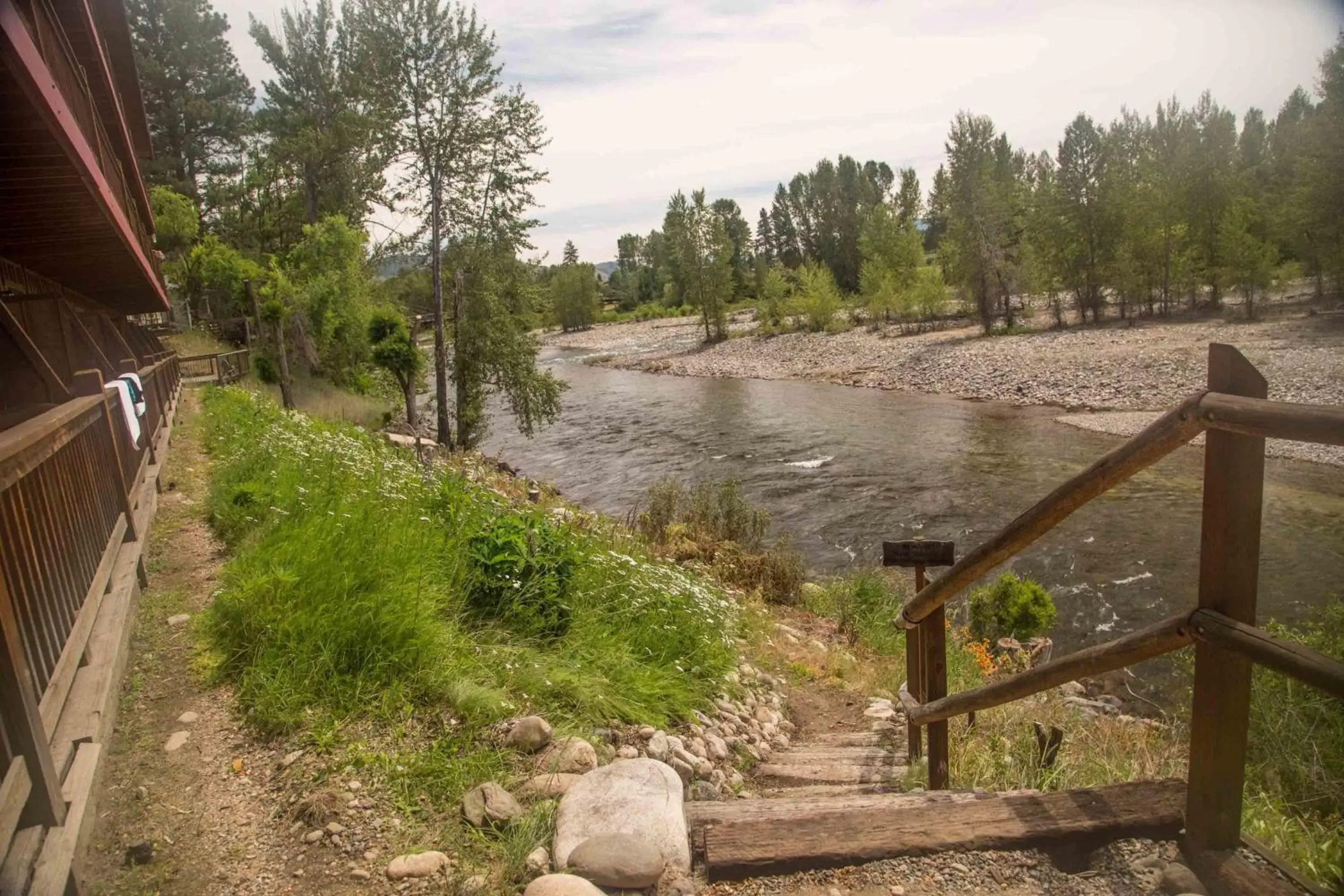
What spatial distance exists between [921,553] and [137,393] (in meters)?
8.25

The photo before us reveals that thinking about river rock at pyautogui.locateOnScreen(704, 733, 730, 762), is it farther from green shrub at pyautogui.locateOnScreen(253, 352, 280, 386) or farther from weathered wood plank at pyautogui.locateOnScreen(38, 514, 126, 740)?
green shrub at pyautogui.locateOnScreen(253, 352, 280, 386)

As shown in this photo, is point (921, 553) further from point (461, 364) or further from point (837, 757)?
point (461, 364)

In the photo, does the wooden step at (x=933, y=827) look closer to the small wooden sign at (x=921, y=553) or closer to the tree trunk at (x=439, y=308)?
the small wooden sign at (x=921, y=553)

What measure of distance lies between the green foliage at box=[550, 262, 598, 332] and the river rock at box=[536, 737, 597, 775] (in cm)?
8028

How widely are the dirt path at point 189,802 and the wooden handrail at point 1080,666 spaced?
2471mm

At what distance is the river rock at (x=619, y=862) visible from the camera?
268cm

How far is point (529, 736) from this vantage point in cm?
367

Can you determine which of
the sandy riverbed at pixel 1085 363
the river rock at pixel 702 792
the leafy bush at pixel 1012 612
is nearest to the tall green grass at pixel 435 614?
the river rock at pixel 702 792

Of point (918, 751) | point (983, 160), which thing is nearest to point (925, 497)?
point (918, 751)

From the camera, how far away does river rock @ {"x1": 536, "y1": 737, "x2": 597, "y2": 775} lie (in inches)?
139

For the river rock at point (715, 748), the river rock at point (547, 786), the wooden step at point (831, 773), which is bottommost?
the wooden step at point (831, 773)

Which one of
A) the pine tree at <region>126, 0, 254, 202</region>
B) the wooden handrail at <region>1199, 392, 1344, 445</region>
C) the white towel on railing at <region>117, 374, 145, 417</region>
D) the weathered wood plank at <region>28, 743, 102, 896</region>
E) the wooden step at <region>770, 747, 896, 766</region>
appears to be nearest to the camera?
the wooden handrail at <region>1199, 392, 1344, 445</region>

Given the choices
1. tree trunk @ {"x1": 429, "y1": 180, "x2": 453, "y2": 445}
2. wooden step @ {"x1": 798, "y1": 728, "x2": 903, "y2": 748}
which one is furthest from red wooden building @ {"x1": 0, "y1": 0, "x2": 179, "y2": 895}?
tree trunk @ {"x1": 429, "y1": 180, "x2": 453, "y2": 445}

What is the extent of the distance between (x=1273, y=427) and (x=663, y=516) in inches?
422
